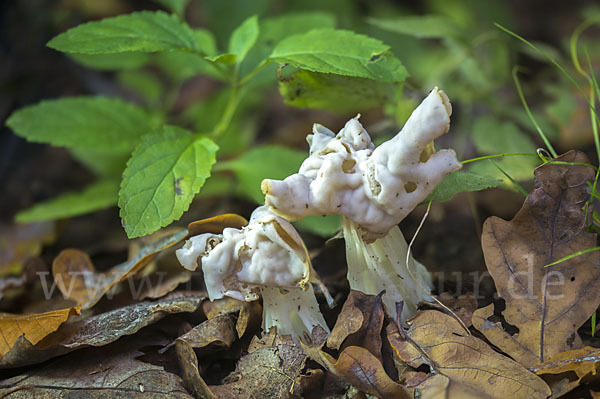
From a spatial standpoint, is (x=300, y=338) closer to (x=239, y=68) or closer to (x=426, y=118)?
(x=426, y=118)

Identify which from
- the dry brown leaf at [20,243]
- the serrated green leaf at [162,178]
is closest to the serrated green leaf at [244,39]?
the serrated green leaf at [162,178]

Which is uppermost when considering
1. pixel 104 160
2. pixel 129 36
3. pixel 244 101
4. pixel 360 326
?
pixel 129 36

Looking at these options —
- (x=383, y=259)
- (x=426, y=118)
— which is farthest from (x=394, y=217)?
(x=426, y=118)

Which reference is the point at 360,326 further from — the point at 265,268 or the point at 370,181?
the point at 370,181

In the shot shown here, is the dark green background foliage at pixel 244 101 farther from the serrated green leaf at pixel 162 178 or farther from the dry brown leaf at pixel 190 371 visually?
the dry brown leaf at pixel 190 371

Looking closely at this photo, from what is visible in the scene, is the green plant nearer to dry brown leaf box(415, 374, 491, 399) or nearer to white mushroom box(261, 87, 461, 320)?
white mushroom box(261, 87, 461, 320)

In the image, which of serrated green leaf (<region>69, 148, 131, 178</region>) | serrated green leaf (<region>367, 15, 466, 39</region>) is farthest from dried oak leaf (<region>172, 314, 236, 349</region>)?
serrated green leaf (<region>69, 148, 131, 178</region>)

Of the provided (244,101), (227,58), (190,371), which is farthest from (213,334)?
(244,101)
